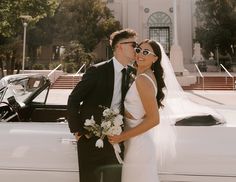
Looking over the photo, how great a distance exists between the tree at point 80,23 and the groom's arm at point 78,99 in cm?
3793

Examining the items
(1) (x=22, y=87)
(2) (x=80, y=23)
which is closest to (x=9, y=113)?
(1) (x=22, y=87)

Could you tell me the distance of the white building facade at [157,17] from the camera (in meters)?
50.1

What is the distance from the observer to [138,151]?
9.15ft

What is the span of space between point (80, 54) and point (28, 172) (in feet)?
107

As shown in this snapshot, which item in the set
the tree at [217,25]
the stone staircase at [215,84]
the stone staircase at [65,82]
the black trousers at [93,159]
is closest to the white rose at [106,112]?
the black trousers at [93,159]

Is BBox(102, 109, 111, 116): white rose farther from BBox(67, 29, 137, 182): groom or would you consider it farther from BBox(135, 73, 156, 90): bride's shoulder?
BBox(135, 73, 156, 90): bride's shoulder

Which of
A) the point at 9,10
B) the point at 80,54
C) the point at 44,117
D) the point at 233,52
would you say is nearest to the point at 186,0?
the point at 233,52

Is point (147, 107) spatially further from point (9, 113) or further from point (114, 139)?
point (9, 113)

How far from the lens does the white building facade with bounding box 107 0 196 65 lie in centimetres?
5006

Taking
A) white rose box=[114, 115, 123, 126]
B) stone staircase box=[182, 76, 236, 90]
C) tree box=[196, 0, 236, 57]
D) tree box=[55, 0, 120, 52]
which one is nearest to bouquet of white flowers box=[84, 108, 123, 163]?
white rose box=[114, 115, 123, 126]

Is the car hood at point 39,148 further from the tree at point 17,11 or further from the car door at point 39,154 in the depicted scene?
the tree at point 17,11

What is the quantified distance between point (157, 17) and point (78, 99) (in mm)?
49688

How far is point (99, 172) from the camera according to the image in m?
2.93

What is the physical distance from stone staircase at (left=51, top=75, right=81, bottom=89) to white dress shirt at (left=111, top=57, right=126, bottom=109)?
22688mm
